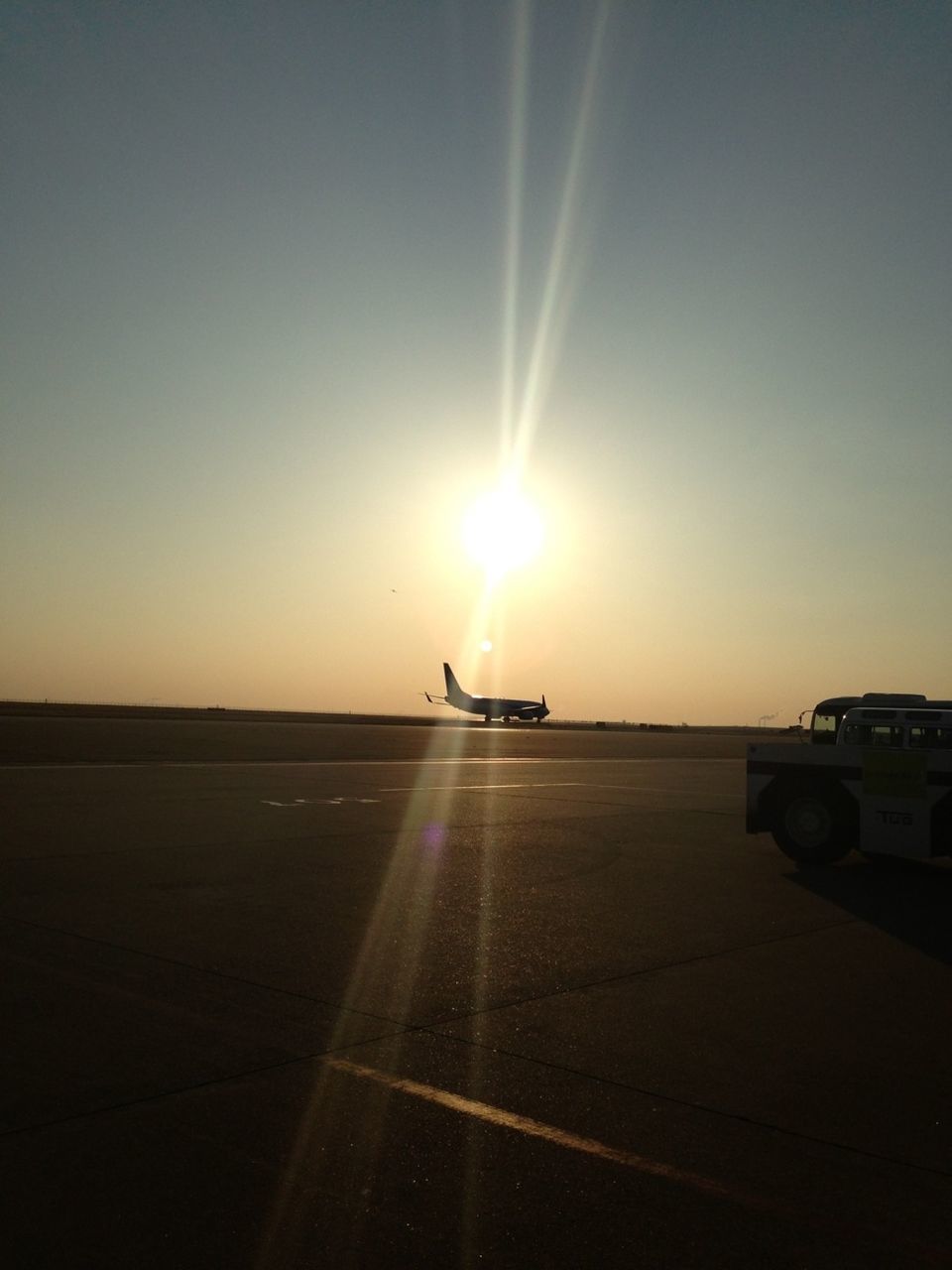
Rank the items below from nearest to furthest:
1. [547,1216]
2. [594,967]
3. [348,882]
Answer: [547,1216], [594,967], [348,882]

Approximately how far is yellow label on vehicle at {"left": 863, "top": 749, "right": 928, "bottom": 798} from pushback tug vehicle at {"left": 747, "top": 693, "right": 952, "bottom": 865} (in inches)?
0.5

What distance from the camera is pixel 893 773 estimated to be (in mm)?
13516

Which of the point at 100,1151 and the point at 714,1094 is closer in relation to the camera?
the point at 100,1151

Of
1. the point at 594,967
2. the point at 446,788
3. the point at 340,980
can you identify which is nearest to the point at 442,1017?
the point at 340,980

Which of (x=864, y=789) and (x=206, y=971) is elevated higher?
(x=864, y=789)

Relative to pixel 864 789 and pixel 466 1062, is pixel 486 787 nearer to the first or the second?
pixel 864 789

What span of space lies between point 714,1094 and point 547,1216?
1.77 m

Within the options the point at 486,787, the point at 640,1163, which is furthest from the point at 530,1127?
the point at 486,787

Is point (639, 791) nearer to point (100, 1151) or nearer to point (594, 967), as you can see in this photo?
point (594, 967)

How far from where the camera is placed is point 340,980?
810 cm

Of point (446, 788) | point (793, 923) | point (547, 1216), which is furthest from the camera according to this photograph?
point (446, 788)

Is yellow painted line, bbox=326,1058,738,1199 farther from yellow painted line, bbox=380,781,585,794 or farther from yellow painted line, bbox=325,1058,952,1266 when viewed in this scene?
yellow painted line, bbox=380,781,585,794

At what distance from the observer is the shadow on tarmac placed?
10.2m

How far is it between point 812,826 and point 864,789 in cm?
89
